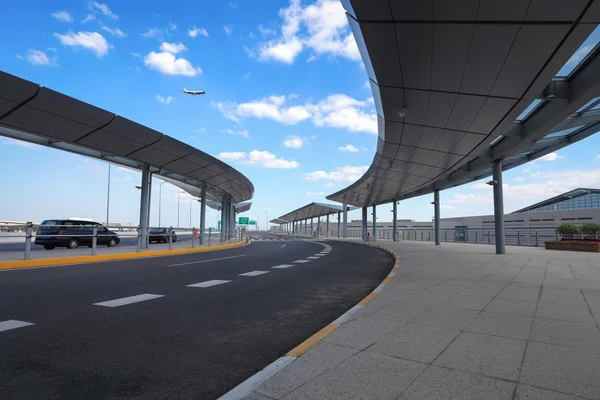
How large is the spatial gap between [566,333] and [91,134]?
15851 mm

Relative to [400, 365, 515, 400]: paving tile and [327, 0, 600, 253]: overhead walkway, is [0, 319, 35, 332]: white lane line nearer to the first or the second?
[400, 365, 515, 400]: paving tile

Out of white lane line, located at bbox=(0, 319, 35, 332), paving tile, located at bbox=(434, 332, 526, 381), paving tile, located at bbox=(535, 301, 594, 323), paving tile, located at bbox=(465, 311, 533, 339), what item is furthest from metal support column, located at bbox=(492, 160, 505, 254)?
white lane line, located at bbox=(0, 319, 35, 332)

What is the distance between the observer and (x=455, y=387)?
271 centimetres

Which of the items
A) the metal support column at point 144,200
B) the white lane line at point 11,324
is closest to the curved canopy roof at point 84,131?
the metal support column at point 144,200

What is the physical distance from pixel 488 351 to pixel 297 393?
2.11m

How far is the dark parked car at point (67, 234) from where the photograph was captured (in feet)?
59.4

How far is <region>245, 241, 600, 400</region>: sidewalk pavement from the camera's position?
2.67 metres

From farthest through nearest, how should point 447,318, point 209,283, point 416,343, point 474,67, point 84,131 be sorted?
point 84,131
point 474,67
point 209,283
point 447,318
point 416,343

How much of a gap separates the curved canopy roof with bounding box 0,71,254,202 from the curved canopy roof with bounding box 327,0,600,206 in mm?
9739

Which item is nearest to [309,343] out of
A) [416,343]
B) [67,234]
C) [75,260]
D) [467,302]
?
[416,343]

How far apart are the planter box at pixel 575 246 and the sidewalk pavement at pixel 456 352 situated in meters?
15.7

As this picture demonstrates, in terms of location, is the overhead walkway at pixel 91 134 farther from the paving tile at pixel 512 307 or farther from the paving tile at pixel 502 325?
the paving tile at pixel 512 307

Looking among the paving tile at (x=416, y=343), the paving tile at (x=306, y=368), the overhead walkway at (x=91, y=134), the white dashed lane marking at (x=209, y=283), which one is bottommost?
the white dashed lane marking at (x=209, y=283)

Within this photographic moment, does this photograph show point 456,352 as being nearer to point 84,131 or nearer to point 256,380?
point 256,380
